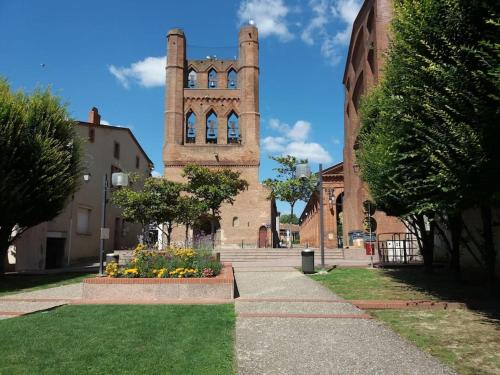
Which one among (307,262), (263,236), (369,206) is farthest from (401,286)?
(263,236)

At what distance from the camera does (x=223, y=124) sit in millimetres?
45125

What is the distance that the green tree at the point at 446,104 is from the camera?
6.53 meters

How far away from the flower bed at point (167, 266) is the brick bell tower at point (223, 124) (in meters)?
30.0

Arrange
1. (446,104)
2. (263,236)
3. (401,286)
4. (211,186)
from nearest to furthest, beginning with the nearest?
(446,104) → (401,286) → (211,186) → (263,236)

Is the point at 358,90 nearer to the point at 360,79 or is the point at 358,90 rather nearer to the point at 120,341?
the point at 360,79

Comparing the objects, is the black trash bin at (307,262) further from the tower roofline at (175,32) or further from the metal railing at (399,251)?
the tower roofline at (175,32)

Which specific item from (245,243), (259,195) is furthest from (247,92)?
(245,243)

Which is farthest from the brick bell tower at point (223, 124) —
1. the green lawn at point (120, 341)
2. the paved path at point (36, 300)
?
the green lawn at point (120, 341)

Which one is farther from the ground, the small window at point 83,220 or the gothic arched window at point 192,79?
the gothic arched window at point 192,79

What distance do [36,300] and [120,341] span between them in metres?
5.23

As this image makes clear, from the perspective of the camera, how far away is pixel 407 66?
8.32 m

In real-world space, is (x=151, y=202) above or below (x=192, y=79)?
A: below

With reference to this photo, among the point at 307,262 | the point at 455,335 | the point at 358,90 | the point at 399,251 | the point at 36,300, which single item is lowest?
the point at 455,335

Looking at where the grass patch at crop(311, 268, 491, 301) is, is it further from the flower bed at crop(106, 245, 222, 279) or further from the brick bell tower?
the brick bell tower
